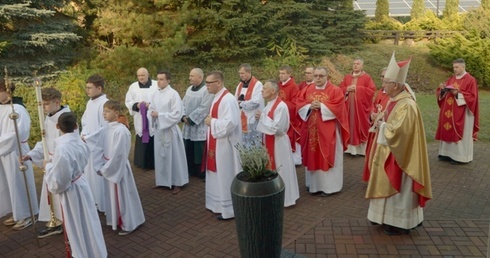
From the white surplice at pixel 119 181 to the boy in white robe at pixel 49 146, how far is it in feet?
2.23

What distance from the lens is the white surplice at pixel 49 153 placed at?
19.8 feet

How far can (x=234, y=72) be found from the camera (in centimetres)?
1872

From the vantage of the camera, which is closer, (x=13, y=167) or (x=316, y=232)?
(x=316, y=232)

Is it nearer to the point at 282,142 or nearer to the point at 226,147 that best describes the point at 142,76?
the point at 226,147

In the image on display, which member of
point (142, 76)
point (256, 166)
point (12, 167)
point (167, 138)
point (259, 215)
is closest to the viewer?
point (259, 215)

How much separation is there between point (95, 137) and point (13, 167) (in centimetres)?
147

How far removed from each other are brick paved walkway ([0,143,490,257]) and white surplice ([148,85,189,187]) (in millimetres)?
315

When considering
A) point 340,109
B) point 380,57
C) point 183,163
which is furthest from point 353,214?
point 380,57

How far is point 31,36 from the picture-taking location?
12703mm

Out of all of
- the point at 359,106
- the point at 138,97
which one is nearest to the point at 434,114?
the point at 359,106

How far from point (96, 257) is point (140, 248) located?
0.75 m

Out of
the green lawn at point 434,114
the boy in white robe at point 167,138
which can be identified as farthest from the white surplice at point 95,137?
the green lawn at point 434,114

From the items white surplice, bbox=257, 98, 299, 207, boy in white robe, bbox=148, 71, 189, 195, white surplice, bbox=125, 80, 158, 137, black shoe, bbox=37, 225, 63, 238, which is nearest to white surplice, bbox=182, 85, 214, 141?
boy in white robe, bbox=148, 71, 189, 195

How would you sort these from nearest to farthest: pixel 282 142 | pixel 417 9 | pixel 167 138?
pixel 282 142, pixel 167 138, pixel 417 9
